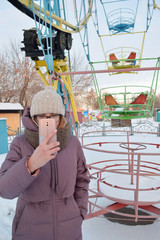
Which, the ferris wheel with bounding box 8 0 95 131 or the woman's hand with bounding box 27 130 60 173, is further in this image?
the ferris wheel with bounding box 8 0 95 131

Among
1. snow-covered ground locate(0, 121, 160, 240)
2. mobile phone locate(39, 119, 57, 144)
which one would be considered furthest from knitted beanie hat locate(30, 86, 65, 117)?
snow-covered ground locate(0, 121, 160, 240)

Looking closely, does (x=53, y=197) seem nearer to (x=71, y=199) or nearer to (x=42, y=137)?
(x=71, y=199)

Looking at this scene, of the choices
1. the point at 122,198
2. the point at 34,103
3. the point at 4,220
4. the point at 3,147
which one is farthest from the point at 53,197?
the point at 3,147

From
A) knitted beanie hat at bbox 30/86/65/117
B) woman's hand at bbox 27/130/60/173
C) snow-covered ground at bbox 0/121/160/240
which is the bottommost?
snow-covered ground at bbox 0/121/160/240

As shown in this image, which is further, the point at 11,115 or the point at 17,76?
the point at 17,76

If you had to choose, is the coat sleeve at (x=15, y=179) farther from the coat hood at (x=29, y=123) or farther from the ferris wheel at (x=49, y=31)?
the ferris wheel at (x=49, y=31)

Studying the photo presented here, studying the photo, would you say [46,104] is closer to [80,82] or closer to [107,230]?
[107,230]

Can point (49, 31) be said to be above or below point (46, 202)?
above

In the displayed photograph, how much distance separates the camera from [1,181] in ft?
2.91

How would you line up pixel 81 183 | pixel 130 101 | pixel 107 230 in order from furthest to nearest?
1. pixel 130 101
2. pixel 107 230
3. pixel 81 183

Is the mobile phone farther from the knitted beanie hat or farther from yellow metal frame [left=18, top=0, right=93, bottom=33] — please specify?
yellow metal frame [left=18, top=0, right=93, bottom=33]

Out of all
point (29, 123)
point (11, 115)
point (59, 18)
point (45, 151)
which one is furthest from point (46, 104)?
point (11, 115)

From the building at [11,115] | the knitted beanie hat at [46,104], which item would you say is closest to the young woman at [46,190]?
the knitted beanie hat at [46,104]

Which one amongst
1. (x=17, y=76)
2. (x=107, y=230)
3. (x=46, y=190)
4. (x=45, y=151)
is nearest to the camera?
(x=45, y=151)
